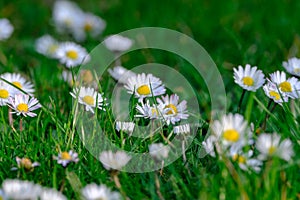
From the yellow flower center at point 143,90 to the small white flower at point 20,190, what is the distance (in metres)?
0.56

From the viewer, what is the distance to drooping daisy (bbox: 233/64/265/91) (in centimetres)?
175

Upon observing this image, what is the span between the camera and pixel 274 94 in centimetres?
170

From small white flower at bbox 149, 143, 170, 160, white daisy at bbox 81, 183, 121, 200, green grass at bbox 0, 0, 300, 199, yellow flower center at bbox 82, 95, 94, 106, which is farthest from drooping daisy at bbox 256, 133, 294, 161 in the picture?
yellow flower center at bbox 82, 95, 94, 106

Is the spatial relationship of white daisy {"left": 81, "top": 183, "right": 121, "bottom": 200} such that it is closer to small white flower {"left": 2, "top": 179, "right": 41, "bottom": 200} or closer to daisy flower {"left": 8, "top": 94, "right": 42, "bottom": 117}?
small white flower {"left": 2, "top": 179, "right": 41, "bottom": 200}

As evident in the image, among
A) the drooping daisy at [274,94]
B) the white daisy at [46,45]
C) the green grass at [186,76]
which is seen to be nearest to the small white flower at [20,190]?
the green grass at [186,76]

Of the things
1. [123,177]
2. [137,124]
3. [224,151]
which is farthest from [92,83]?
[224,151]

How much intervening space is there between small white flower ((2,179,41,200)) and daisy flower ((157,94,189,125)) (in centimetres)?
49

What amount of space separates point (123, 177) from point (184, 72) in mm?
1125

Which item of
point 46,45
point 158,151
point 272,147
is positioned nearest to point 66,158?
point 158,151

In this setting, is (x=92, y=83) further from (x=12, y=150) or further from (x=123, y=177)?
(x=123, y=177)

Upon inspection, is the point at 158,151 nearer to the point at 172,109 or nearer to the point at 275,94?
the point at 172,109

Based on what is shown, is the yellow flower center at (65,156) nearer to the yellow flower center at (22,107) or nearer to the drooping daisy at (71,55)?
the yellow flower center at (22,107)

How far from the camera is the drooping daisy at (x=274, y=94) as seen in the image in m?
1.67

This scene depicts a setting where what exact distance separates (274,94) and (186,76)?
880 millimetres
